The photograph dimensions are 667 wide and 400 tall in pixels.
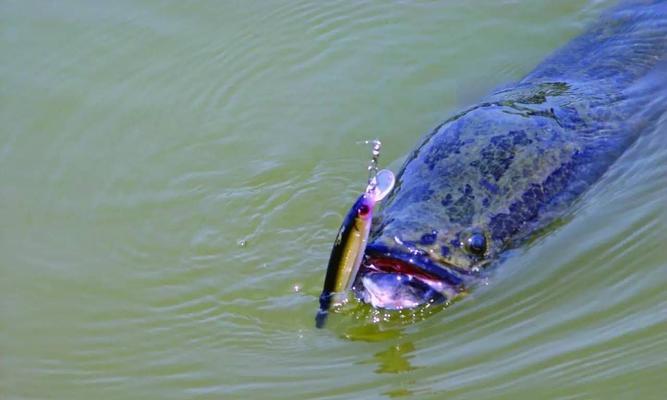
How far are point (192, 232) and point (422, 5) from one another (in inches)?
122

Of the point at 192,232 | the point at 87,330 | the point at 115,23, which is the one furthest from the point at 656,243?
the point at 115,23

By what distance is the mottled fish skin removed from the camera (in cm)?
558

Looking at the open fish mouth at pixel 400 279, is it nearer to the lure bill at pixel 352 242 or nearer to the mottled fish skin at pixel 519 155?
the mottled fish skin at pixel 519 155

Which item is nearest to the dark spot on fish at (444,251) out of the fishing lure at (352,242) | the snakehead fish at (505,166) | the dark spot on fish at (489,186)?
the snakehead fish at (505,166)

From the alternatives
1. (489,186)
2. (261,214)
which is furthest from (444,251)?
(261,214)

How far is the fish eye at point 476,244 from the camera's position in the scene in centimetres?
553

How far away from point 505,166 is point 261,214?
1.51 meters

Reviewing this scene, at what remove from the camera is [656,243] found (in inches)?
229

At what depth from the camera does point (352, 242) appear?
16.4 feet

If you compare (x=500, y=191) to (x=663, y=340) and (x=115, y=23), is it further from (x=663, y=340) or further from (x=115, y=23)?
(x=115, y=23)

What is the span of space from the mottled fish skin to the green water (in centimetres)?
15

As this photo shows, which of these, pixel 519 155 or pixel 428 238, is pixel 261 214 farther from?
pixel 519 155

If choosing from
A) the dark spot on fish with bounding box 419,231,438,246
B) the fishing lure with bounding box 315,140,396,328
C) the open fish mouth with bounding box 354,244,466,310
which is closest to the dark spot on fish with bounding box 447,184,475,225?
the dark spot on fish with bounding box 419,231,438,246

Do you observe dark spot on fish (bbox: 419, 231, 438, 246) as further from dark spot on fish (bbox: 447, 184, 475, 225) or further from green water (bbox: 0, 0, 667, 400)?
green water (bbox: 0, 0, 667, 400)
